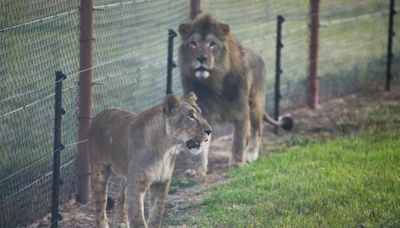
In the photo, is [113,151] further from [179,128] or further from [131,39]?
[131,39]

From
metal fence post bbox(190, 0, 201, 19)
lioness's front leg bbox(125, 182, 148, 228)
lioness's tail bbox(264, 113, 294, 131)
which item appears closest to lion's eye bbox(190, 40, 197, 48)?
metal fence post bbox(190, 0, 201, 19)

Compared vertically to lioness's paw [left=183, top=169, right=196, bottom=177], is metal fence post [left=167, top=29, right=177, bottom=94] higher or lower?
higher

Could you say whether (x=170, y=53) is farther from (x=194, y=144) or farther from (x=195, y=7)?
(x=194, y=144)

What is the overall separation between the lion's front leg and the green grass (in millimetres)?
241

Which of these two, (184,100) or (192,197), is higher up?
(184,100)

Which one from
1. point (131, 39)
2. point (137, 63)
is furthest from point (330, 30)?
point (131, 39)

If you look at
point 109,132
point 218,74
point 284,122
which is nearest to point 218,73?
point 218,74

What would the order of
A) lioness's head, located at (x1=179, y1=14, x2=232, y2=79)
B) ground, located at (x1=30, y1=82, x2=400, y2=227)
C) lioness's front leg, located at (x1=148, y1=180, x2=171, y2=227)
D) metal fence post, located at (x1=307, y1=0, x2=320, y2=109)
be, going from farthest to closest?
metal fence post, located at (x1=307, y1=0, x2=320, y2=109)
lioness's head, located at (x1=179, y1=14, x2=232, y2=79)
ground, located at (x1=30, y1=82, x2=400, y2=227)
lioness's front leg, located at (x1=148, y1=180, x2=171, y2=227)

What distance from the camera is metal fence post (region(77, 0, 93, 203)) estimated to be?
8844 mm

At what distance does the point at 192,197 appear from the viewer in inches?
366

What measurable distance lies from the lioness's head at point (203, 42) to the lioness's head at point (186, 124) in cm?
283

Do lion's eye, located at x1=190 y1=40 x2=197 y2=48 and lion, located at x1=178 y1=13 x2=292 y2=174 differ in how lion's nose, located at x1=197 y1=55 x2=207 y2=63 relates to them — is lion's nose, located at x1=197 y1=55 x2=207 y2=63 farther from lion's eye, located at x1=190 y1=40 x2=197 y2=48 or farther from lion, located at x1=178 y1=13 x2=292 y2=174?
lion's eye, located at x1=190 y1=40 x2=197 y2=48

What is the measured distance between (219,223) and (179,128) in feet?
2.90

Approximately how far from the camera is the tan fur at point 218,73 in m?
10.4
